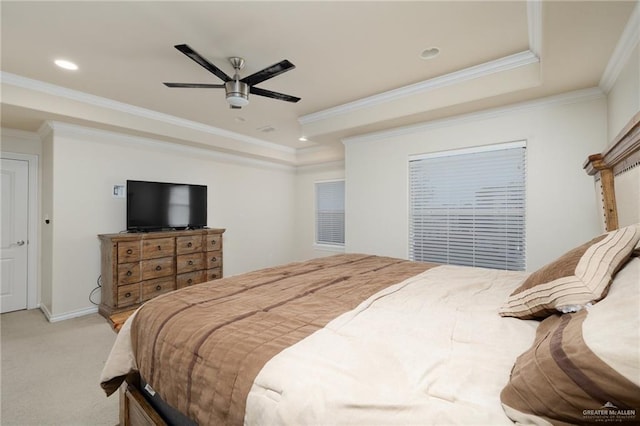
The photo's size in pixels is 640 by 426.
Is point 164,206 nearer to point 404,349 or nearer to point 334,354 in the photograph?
point 334,354

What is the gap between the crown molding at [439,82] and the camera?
2.66 meters

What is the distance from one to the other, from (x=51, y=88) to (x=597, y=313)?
4.67 m

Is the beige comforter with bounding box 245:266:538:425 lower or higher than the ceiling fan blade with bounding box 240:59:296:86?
lower

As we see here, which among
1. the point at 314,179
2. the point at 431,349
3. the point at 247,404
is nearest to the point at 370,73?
the point at 431,349

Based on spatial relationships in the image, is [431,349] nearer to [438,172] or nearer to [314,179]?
[438,172]

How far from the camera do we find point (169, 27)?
7.26 ft

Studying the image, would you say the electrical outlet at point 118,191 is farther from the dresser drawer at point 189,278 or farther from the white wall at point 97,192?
the dresser drawer at point 189,278

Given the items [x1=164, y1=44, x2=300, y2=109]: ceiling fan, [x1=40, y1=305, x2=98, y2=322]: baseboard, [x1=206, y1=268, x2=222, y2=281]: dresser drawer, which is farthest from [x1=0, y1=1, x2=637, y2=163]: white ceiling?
[x1=40, y1=305, x2=98, y2=322]: baseboard

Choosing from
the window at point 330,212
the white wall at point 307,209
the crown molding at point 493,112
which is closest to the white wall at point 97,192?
the white wall at point 307,209

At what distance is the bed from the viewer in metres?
0.66

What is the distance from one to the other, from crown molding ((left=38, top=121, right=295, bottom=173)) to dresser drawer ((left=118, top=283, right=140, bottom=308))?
199 centimetres

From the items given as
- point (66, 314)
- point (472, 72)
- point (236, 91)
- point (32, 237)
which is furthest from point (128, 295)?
point (472, 72)

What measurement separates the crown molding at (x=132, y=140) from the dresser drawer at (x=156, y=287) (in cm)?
200

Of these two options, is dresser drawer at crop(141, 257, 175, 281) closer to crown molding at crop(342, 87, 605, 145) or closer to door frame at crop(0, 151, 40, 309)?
door frame at crop(0, 151, 40, 309)
